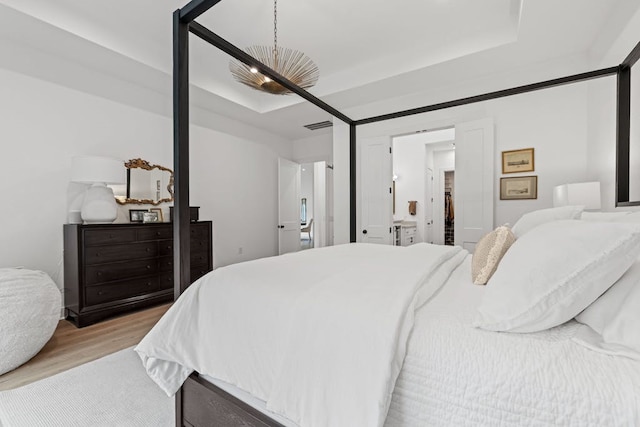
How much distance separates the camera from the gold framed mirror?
11.8 feet

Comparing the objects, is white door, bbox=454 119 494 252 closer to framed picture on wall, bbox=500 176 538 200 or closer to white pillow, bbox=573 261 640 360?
framed picture on wall, bbox=500 176 538 200

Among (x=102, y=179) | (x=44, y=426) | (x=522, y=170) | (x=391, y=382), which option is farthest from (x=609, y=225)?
(x=102, y=179)

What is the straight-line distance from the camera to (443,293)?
44.0 inches

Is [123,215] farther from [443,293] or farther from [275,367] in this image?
[443,293]

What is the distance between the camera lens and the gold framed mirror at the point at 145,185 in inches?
141

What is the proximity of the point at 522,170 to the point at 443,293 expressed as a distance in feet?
9.53

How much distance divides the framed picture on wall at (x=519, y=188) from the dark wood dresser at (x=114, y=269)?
3898 mm

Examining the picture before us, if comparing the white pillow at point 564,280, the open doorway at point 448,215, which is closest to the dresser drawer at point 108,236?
the white pillow at point 564,280

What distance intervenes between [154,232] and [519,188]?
4119 mm

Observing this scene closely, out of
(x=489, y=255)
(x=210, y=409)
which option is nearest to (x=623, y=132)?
(x=489, y=255)

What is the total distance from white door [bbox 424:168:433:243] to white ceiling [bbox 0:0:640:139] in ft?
10.1

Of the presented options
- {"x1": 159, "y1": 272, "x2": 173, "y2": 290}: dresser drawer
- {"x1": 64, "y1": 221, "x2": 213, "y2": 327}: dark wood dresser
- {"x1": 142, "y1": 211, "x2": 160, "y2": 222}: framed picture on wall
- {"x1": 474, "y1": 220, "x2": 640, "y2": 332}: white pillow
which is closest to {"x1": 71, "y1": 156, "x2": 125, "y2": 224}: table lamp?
{"x1": 64, "y1": 221, "x2": 213, "y2": 327}: dark wood dresser

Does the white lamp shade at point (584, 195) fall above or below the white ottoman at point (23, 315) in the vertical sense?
above

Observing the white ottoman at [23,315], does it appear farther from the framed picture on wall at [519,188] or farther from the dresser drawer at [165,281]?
the framed picture on wall at [519,188]
